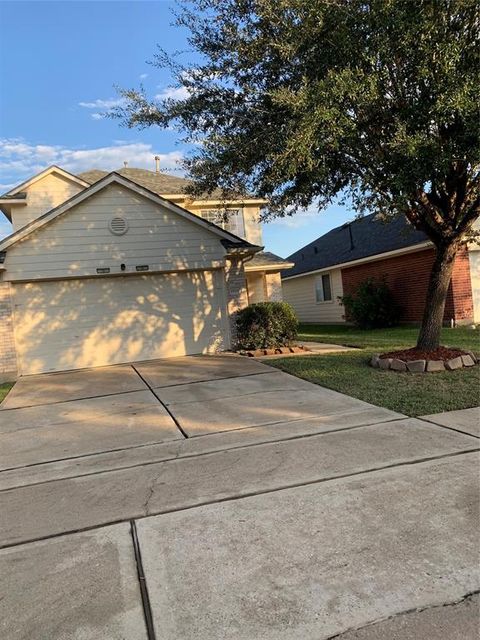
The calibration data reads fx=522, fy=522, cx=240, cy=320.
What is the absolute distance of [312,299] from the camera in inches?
1043

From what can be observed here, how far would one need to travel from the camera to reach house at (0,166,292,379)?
42.9 ft

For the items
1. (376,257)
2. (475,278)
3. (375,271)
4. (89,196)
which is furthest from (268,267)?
(89,196)

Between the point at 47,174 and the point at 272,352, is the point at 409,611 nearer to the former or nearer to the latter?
the point at 272,352

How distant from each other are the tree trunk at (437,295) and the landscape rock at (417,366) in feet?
2.92

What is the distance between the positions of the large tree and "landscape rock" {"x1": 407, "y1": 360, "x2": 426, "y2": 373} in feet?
3.25

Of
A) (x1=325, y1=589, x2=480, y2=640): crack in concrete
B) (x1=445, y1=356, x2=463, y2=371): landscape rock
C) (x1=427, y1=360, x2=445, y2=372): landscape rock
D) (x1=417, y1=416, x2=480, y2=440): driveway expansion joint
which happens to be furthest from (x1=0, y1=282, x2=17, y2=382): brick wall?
(x1=325, y1=589, x2=480, y2=640): crack in concrete

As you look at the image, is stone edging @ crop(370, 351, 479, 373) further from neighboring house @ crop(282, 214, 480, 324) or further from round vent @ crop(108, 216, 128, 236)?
round vent @ crop(108, 216, 128, 236)

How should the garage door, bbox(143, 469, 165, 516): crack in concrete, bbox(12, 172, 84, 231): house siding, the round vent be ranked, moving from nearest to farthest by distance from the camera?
1. bbox(143, 469, 165, 516): crack in concrete
2. the garage door
3. the round vent
4. bbox(12, 172, 84, 231): house siding

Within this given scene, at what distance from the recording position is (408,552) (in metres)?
3.31

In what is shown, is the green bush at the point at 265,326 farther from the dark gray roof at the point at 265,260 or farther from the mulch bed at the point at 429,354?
the dark gray roof at the point at 265,260

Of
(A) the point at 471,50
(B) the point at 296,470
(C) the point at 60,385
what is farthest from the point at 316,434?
(C) the point at 60,385

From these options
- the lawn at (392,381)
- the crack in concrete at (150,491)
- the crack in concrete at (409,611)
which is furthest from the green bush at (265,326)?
the crack in concrete at (409,611)

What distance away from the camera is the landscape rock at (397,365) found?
9.22m

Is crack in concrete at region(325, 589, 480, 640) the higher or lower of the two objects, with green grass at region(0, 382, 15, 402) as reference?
lower
